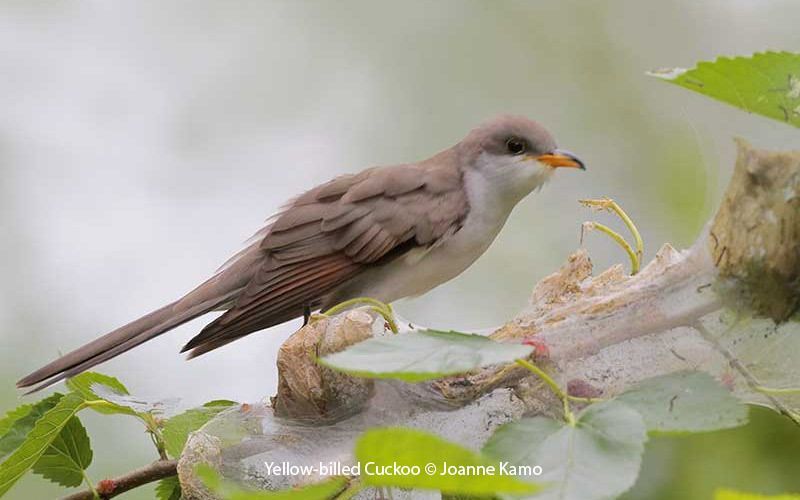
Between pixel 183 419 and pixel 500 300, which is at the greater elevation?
pixel 183 419

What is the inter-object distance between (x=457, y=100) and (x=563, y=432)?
27.9 feet

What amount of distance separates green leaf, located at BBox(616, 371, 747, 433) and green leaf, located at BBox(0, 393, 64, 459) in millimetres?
1604

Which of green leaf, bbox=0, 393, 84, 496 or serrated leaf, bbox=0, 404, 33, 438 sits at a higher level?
serrated leaf, bbox=0, 404, 33, 438

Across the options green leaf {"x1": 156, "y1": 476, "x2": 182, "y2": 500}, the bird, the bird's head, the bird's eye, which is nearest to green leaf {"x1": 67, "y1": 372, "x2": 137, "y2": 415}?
green leaf {"x1": 156, "y1": 476, "x2": 182, "y2": 500}

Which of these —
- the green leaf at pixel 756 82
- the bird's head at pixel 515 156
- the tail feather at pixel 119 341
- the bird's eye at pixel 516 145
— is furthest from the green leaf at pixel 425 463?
the bird's eye at pixel 516 145

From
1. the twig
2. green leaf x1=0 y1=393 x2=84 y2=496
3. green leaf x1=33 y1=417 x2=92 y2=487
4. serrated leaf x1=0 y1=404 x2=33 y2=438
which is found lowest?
the twig

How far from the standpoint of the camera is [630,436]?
5.39ft

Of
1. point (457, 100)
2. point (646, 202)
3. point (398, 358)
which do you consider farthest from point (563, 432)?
point (457, 100)

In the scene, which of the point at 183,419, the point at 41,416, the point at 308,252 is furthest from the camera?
the point at 308,252

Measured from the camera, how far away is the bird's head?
15.4 ft

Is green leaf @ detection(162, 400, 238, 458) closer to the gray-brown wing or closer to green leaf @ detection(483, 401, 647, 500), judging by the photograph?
the gray-brown wing

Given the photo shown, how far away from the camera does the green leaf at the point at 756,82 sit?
188 centimetres

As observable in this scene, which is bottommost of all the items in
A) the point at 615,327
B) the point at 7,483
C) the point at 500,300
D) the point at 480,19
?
the point at 500,300

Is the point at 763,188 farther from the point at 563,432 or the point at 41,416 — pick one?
the point at 41,416
